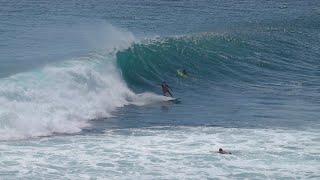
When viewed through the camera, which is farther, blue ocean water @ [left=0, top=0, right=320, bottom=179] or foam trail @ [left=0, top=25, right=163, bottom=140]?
foam trail @ [left=0, top=25, right=163, bottom=140]

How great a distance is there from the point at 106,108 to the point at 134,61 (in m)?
8.72

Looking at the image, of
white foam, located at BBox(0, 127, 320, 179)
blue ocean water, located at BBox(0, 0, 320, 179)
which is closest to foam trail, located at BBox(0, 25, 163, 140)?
blue ocean water, located at BBox(0, 0, 320, 179)

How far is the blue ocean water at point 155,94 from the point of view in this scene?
76.3ft

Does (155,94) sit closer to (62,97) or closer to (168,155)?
(62,97)

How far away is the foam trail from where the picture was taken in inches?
1078

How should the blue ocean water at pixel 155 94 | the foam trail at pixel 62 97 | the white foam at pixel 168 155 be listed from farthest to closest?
the foam trail at pixel 62 97, the blue ocean water at pixel 155 94, the white foam at pixel 168 155

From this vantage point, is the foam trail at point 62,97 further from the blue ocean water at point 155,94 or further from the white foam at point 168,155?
the white foam at point 168,155

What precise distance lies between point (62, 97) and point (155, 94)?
577cm

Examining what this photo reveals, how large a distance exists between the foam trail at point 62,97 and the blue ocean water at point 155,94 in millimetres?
69

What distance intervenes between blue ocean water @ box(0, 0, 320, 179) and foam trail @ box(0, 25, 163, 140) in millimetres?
69

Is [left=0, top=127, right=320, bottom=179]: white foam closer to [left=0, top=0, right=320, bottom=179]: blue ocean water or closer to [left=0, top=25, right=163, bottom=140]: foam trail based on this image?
[left=0, top=0, right=320, bottom=179]: blue ocean water

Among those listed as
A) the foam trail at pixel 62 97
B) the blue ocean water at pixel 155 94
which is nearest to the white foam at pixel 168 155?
the blue ocean water at pixel 155 94

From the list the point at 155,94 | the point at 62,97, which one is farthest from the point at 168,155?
the point at 155,94

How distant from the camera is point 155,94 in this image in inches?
1405
